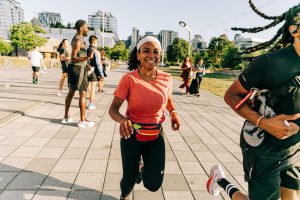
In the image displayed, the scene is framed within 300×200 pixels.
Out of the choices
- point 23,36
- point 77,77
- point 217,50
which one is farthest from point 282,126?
point 23,36

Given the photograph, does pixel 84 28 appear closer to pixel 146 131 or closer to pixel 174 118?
pixel 174 118

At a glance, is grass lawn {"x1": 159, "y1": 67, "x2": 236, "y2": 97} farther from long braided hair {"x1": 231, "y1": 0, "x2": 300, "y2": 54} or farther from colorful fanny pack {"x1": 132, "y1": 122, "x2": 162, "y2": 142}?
colorful fanny pack {"x1": 132, "y1": 122, "x2": 162, "y2": 142}

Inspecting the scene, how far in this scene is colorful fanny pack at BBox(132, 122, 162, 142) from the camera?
2580mm

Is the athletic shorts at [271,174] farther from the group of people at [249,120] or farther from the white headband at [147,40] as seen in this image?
the white headband at [147,40]

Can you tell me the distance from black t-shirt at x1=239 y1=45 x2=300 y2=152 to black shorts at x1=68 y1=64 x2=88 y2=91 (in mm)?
4236

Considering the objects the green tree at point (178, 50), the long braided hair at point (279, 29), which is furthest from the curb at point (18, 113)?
Answer: the green tree at point (178, 50)

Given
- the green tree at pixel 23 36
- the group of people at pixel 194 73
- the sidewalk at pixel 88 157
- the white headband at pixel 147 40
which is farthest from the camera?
the green tree at pixel 23 36

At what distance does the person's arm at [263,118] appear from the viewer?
5.39 feet

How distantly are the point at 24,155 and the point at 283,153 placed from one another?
379cm

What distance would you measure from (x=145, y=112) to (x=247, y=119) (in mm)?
1031

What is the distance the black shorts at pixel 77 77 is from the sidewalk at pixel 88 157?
3.13 ft

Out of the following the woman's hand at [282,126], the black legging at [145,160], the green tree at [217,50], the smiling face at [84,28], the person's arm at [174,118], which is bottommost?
the black legging at [145,160]

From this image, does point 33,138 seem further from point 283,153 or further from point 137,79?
point 283,153

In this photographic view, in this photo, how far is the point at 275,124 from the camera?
1.67m
